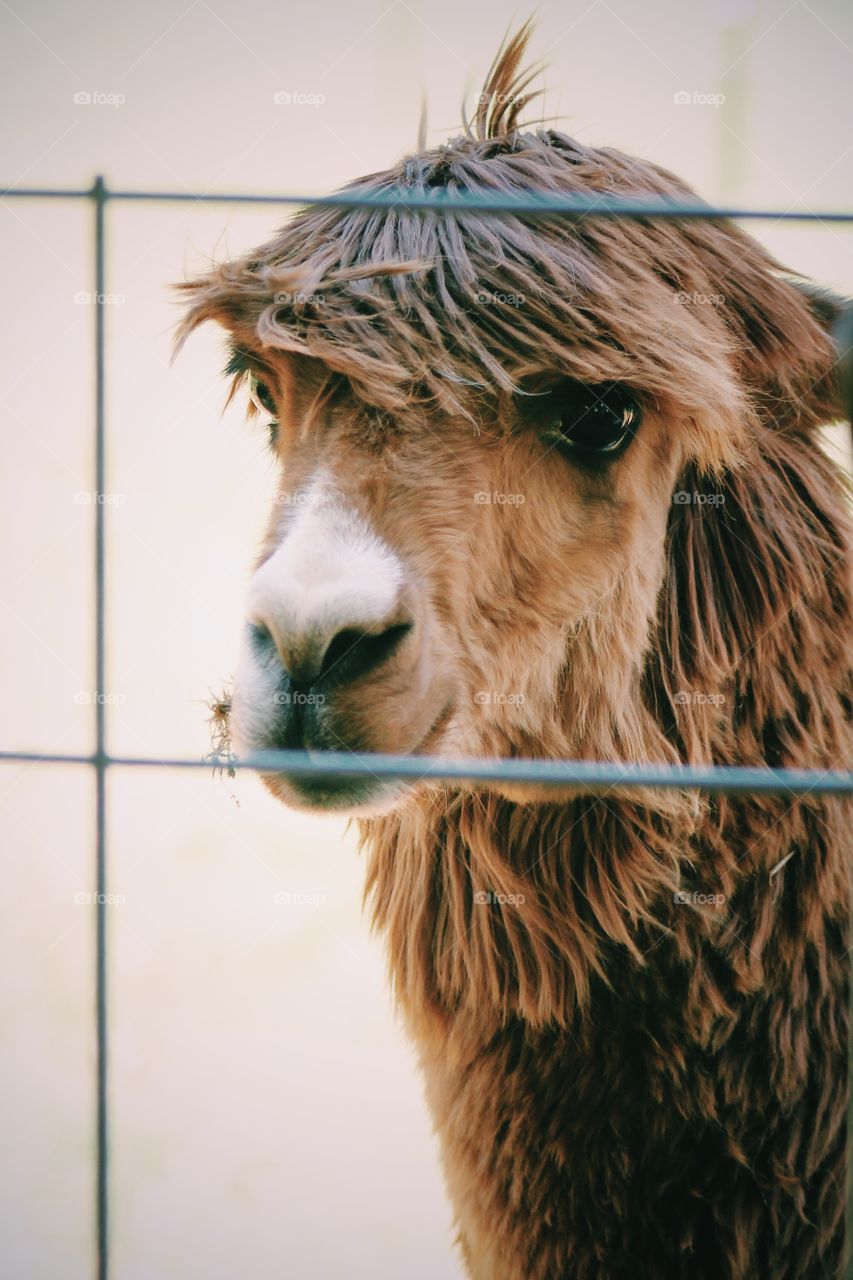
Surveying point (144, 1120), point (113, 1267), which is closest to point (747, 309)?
point (144, 1120)

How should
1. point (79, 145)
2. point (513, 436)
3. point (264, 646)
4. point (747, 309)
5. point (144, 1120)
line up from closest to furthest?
point (264, 646) → point (513, 436) → point (747, 309) → point (79, 145) → point (144, 1120)

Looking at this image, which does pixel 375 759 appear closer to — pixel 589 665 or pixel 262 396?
pixel 589 665

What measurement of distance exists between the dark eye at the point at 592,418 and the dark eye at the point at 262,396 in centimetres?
49

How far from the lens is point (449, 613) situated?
1046 mm

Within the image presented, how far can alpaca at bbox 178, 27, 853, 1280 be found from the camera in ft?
3.52

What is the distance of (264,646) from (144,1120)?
3.77 ft

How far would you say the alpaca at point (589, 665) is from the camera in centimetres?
107

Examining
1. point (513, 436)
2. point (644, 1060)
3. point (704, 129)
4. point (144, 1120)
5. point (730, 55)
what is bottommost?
point (144, 1120)

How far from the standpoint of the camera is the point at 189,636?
1.51m

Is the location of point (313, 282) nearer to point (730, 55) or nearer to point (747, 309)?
point (747, 309)

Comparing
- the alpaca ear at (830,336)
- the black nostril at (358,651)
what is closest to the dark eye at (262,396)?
the black nostril at (358,651)

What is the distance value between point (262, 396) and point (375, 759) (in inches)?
27.9

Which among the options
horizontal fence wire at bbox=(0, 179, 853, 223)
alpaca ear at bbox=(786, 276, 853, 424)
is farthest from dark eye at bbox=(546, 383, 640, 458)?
alpaca ear at bbox=(786, 276, 853, 424)

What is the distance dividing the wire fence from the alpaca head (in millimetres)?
25
